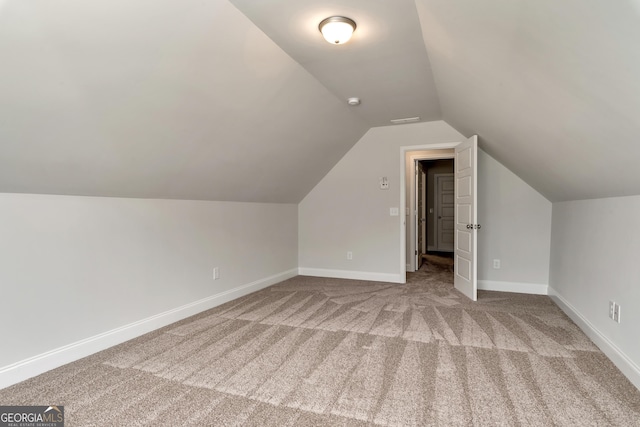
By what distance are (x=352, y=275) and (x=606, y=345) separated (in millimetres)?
3100

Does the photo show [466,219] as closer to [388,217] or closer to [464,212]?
[464,212]

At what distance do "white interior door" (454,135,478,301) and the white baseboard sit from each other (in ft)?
9.12

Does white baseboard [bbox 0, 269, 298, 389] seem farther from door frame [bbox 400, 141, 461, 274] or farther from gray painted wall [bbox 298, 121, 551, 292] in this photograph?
door frame [bbox 400, 141, 461, 274]

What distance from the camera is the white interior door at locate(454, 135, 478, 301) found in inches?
148

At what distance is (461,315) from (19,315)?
352 cm

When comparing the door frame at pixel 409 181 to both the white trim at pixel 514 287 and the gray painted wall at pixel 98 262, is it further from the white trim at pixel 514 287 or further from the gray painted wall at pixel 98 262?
the gray painted wall at pixel 98 262

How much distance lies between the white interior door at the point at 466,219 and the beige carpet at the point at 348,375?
0.65 m

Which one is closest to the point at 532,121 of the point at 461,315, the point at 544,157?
the point at 544,157

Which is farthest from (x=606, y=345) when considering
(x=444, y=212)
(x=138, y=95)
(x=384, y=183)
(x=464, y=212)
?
(x=444, y=212)

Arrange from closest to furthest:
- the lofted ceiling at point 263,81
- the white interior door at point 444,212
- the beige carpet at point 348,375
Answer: the lofted ceiling at point 263,81 < the beige carpet at point 348,375 < the white interior door at point 444,212

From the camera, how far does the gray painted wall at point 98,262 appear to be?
2039mm

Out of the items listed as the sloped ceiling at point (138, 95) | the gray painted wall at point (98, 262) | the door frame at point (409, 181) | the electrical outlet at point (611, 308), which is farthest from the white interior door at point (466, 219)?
the gray painted wall at point (98, 262)

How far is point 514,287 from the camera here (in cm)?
428

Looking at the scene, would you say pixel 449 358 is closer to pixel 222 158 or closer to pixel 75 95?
pixel 222 158
